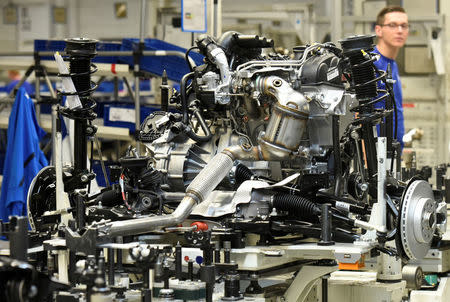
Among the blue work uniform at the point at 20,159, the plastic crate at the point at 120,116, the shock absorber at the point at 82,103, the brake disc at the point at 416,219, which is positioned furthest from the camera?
the plastic crate at the point at 120,116

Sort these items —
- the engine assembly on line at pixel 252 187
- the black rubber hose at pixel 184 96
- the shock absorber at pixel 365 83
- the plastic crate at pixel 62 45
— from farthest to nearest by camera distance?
1. the plastic crate at pixel 62 45
2. the black rubber hose at pixel 184 96
3. the shock absorber at pixel 365 83
4. the engine assembly on line at pixel 252 187

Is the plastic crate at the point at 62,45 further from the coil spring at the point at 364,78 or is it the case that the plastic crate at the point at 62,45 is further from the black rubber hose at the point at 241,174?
the coil spring at the point at 364,78

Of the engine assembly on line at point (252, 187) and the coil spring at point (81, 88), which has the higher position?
the coil spring at point (81, 88)

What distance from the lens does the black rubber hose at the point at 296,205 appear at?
4.84 m

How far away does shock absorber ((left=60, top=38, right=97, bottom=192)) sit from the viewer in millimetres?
5156

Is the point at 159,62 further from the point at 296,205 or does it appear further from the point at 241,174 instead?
the point at 296,205

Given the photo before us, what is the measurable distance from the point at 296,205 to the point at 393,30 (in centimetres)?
352

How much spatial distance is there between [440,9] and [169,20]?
2.96 meters

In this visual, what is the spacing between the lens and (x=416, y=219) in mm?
4770

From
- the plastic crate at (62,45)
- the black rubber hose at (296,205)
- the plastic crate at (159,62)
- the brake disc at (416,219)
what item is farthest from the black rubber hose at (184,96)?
the plastic crate at (62,45)

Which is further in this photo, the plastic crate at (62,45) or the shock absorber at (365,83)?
the plastic crate at (62,45)

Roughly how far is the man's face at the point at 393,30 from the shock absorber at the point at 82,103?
10.9ft

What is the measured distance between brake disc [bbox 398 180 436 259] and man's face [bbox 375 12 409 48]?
3104 mm

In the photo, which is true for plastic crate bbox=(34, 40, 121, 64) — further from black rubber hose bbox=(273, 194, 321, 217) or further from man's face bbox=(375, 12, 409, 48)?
black rubber hose bbox=(273, 194, 321, 217)
